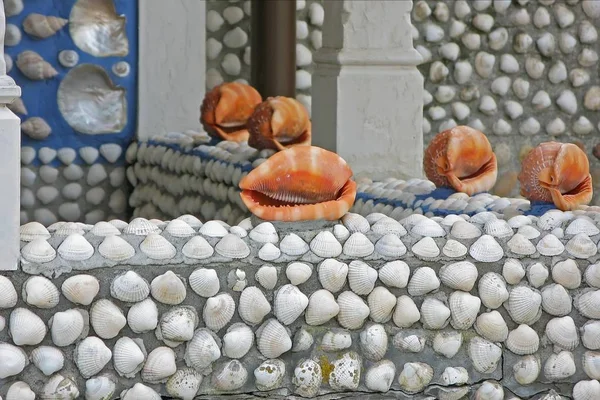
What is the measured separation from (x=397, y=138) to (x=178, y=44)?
168cm

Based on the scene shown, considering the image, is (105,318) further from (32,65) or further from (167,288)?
(32,65)

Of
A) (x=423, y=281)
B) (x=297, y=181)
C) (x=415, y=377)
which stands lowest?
(x=415, y=377)

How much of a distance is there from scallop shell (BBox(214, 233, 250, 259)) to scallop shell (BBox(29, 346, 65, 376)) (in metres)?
0.46

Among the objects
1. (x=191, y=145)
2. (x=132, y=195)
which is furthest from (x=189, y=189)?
(x=132, y=195)

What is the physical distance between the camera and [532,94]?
273 inches

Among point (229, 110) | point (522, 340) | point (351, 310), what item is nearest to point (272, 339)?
point (351, 310)

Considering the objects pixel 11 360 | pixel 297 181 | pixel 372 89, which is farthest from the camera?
pixel 372 89

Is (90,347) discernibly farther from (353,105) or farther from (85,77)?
(85,77)

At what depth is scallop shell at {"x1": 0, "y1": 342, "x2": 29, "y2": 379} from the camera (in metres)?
2.68

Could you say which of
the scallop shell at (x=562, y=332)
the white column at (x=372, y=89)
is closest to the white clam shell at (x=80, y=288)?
the scallop shell at (x=562, y=332)

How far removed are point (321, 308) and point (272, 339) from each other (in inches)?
5.6

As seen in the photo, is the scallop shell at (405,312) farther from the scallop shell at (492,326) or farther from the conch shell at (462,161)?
the conch shell at (462,161)

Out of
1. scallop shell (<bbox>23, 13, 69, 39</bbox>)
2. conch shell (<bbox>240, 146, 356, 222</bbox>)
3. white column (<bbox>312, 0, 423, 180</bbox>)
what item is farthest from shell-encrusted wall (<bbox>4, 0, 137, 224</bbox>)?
conch shell (<bbox>240, 146, 356, 222</bbox>)

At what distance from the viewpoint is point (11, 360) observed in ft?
8.82
